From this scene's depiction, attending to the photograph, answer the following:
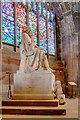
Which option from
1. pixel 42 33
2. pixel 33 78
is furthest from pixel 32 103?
pixel 42 33

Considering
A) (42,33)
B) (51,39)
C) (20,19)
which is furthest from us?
(51,39)

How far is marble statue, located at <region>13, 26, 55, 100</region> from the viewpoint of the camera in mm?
3775

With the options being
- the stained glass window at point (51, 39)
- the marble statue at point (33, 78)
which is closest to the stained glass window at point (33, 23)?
the stained glass window at point (51, 39)

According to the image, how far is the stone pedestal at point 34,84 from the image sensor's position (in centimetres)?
380

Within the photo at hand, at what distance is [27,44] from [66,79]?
5590 mm

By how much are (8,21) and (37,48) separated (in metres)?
4.58

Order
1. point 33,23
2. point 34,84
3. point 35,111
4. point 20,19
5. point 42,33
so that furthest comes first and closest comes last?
point 42,33 < point 33,23 < point 20,19 < point 34,84 < point 35,111

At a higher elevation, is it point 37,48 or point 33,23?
point 33,23

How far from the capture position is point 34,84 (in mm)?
3840

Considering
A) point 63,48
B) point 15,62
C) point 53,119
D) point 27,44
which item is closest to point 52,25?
point 63,48

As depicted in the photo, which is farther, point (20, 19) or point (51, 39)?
point (51, 39)

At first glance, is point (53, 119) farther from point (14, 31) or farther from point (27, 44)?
point (14, 31)

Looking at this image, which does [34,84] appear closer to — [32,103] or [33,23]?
[32,103]

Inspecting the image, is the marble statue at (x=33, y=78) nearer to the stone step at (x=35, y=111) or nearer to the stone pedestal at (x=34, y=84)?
the stone pedestal at (x=34, y=84)
